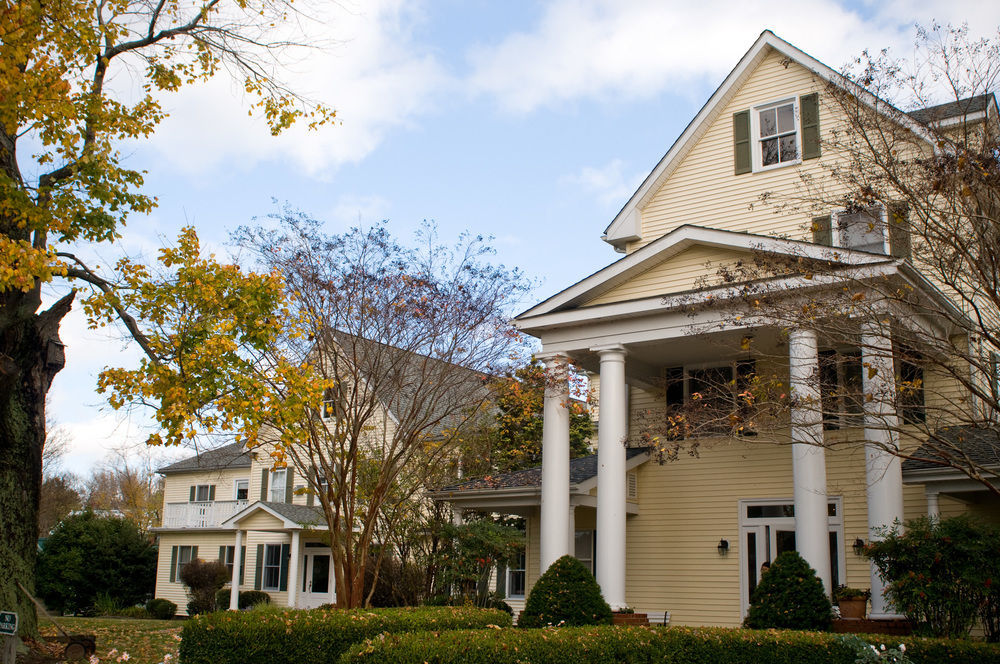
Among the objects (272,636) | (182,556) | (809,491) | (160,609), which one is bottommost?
(160,609)

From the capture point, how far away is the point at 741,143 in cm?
1953

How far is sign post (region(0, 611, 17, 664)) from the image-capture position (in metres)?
7.58

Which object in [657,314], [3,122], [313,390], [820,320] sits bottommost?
[313,390]

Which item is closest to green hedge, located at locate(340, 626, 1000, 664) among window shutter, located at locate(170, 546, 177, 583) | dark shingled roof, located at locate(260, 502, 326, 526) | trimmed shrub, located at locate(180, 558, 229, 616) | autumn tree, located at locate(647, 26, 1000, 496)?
autumn tree, located at locate(647, 26, 1000, 496)

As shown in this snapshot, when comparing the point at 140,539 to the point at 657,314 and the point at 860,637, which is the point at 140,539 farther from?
the point at 860,637

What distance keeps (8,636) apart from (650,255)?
1211 centimetres

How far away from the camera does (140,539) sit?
126 feet

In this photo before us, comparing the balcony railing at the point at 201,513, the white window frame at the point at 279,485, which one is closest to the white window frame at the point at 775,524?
the white window frame at the point at 279,485

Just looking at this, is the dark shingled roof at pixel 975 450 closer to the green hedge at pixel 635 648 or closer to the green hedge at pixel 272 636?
the green hedge at pixel 635 648

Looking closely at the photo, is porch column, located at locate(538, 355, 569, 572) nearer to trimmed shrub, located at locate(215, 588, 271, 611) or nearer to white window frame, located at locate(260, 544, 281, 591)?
trimmed shrub, located at locate(215, 588, 271, 611)

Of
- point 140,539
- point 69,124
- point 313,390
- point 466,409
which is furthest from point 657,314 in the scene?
point 140,539

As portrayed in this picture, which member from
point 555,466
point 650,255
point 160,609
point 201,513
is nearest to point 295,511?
point 160,609

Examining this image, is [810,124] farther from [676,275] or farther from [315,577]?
[315,577]

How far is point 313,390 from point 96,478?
7671 centimetres
